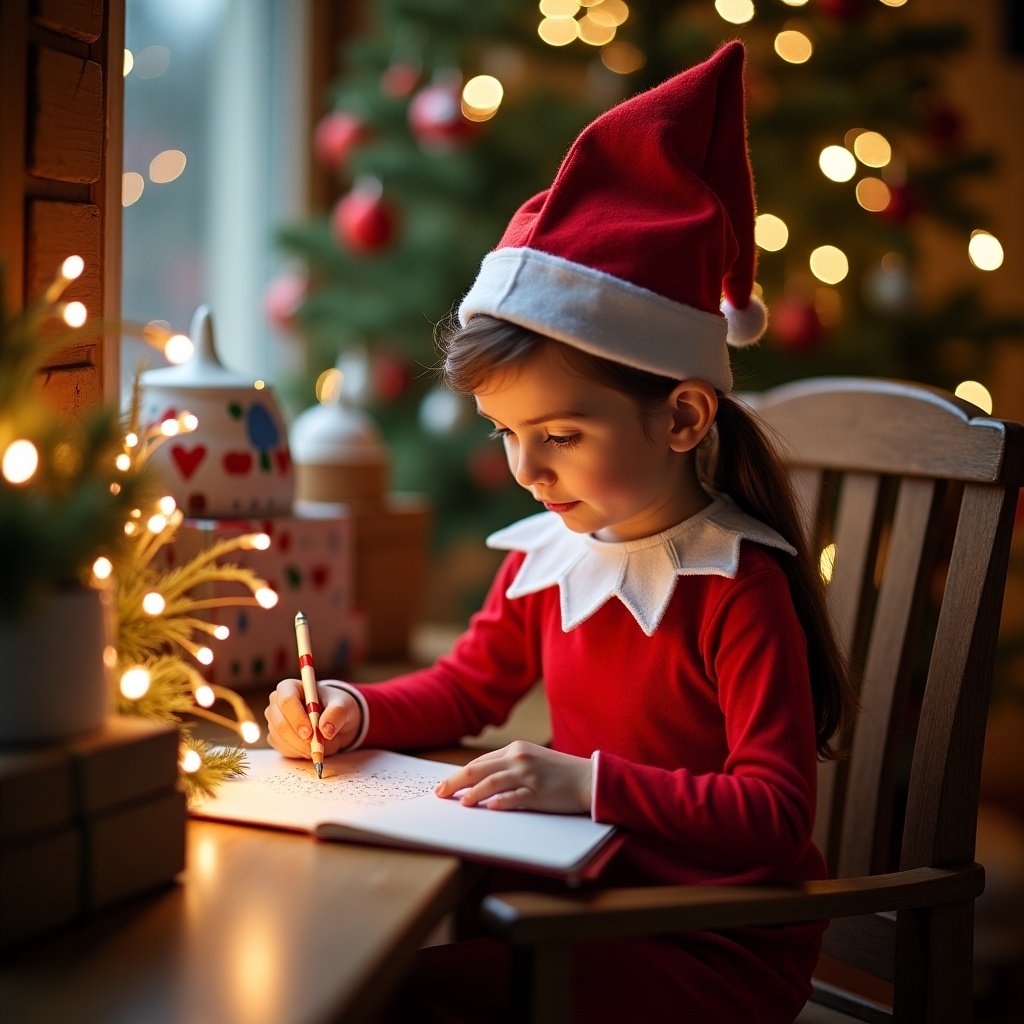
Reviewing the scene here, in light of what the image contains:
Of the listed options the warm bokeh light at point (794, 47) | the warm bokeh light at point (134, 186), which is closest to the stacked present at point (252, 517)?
the warm bokeh light at point (134, 186)

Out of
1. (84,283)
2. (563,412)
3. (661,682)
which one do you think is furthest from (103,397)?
(661,682)

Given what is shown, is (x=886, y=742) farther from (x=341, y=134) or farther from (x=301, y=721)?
(x=341, y=134)

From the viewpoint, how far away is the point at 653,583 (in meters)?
1.05

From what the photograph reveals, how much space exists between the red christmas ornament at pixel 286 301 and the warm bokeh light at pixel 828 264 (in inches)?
39.9

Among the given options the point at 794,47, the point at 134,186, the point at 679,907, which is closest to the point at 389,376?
the point at 134,186

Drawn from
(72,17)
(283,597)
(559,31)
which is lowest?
(283,597)

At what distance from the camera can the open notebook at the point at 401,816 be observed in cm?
81

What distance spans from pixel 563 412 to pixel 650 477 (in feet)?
0.34

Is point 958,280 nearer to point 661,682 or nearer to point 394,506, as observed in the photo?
point 394,506

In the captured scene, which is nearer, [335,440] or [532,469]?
[532,469]

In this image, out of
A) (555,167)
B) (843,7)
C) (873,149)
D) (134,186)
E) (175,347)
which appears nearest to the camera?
(175,347)

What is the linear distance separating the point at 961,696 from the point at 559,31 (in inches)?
65.4

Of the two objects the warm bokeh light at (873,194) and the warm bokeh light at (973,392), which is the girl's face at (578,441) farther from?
the warm bokeh light at (973,392)

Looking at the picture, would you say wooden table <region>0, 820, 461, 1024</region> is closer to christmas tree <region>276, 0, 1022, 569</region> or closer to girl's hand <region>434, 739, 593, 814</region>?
girl's hand <region>434, 739, 593, 814</region>
